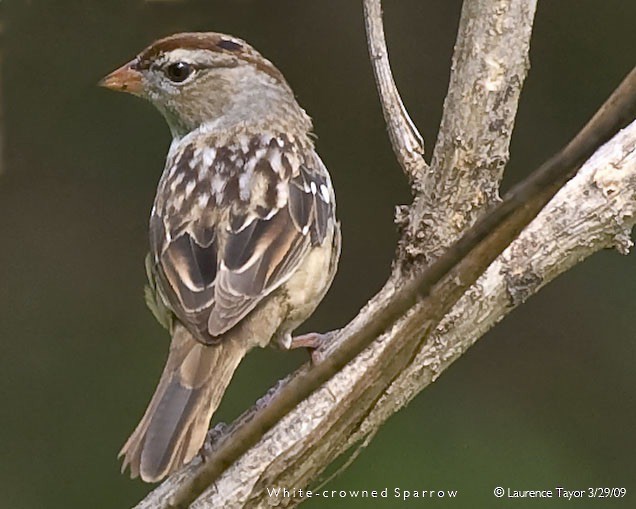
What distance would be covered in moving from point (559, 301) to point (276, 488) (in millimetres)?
4262

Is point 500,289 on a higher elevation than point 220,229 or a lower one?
lower

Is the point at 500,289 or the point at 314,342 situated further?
the point at 314,342

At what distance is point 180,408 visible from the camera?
2889 mm

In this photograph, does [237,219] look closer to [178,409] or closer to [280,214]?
[280,214]

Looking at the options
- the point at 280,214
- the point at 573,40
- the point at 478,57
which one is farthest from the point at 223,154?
the point at 573,40

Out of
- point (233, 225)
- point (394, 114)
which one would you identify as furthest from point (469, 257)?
point (233, 225)

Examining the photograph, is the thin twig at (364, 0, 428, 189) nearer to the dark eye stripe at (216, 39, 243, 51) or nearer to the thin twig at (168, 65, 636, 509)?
the thin twig at (168, 65, 636, 509)

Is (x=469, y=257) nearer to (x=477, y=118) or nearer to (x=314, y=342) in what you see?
(x=477, y=118)

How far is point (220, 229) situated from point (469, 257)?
1.20 meters

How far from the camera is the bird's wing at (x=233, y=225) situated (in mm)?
3035

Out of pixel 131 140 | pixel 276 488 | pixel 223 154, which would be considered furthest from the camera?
pixel 131 140

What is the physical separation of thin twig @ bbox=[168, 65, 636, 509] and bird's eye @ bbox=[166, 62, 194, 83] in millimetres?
1662

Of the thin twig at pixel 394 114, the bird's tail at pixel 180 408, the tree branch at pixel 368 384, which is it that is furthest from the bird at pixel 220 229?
the thin twig at pixel 394 114

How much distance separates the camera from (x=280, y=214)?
332 cm
